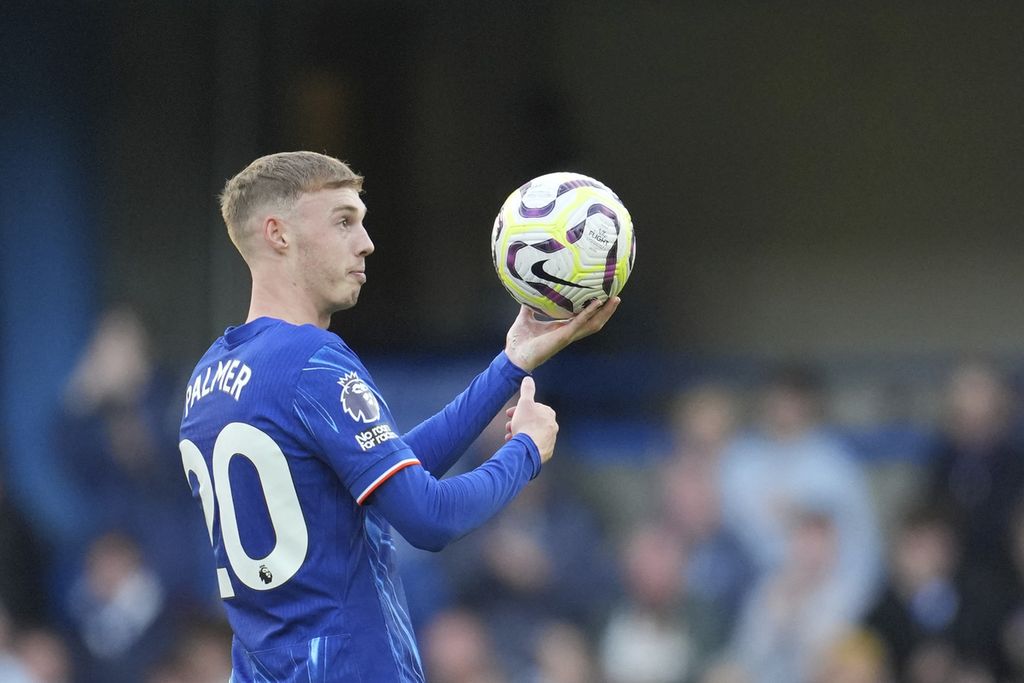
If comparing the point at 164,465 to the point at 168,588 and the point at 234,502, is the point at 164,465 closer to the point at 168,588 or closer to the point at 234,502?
the point at 168,588

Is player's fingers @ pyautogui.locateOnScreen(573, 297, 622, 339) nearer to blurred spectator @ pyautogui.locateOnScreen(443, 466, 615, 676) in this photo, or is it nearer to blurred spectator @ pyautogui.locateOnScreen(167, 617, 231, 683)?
blurred spectator @ pyautogui.locateOnScreen(443, 466, 615, 676)

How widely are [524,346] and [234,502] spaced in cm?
71

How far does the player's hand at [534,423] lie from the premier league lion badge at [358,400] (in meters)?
0.35

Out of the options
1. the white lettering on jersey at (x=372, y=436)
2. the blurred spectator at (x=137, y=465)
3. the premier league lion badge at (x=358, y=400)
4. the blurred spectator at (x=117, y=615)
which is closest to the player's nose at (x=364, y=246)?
the premier league lion badge at (x=358, y=400)

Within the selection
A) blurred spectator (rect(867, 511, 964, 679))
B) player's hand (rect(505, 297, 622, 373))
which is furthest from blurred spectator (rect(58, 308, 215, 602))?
player's hand (rect(505, 297, 622, 373))

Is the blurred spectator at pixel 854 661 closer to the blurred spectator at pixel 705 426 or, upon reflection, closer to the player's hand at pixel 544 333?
the blurred spectator at pixel 705 426

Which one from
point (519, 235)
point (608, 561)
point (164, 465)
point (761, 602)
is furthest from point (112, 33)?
point (519, 235)

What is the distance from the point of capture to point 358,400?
9.30ft

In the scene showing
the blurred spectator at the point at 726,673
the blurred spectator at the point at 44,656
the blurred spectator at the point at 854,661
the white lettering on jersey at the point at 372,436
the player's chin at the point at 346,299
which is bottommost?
the blurred spectator at the point at 44,656

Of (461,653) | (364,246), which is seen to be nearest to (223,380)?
(364,246)

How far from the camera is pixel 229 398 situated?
115 inches

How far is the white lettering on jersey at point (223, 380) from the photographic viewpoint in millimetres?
2925

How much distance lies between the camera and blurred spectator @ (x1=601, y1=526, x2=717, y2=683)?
7246mm

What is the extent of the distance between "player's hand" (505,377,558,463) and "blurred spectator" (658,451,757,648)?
432cm
